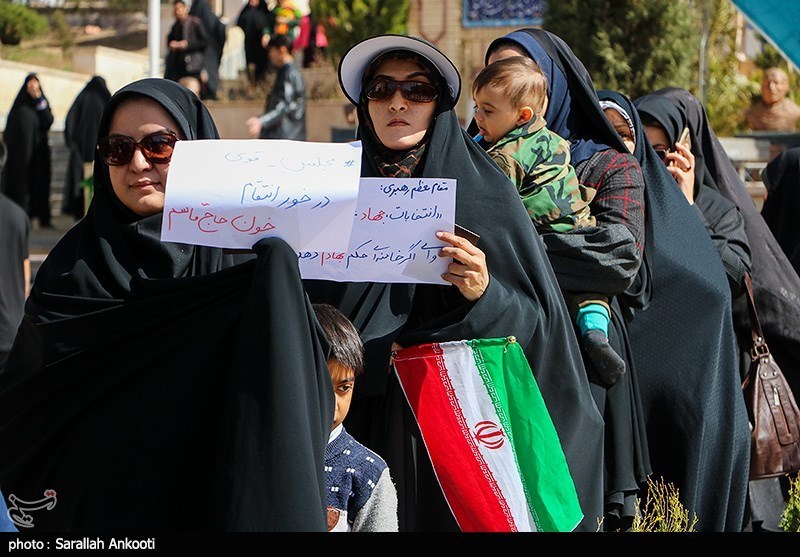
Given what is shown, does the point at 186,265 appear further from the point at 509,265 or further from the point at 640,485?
the point at 640,485

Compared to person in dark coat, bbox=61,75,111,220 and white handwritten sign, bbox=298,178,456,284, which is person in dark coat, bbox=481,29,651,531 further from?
person in dark coat, bbox=61,75,111,220

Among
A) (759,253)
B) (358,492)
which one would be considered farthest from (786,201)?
(358,492)

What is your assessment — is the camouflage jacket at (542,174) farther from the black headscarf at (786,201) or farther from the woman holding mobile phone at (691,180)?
the black headscarf at (786,201)

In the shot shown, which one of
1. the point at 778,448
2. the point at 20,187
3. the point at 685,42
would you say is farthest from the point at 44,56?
the point at 778,448

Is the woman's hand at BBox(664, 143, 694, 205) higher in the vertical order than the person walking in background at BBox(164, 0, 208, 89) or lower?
lower

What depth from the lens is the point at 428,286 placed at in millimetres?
3320

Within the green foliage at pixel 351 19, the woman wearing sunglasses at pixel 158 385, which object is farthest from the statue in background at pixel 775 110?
the woman wearing sunglasses at pixel 158 385

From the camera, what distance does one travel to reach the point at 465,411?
3.14 m

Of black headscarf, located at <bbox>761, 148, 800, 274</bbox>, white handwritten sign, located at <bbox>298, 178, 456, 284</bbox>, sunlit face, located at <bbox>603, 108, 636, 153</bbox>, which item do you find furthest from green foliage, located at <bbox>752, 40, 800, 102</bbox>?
white handwritten sign, located at <bbox>298, 178, 456, 284</bbox>

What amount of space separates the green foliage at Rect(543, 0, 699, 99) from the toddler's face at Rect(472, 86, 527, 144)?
752 cm

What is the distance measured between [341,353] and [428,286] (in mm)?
479

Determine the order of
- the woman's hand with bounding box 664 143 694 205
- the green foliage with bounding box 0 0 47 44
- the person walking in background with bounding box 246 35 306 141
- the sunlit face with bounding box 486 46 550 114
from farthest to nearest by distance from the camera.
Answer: the green foliage with bounding box 0 0 47 44, the person walking in background with bounding box 246 35 306 141, the woman's hand with bounding box 664 143 694 205, the sunlit face with bounding box 486 46 550 114

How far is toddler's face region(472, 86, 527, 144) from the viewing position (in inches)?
142

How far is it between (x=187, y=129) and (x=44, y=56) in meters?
29.6
